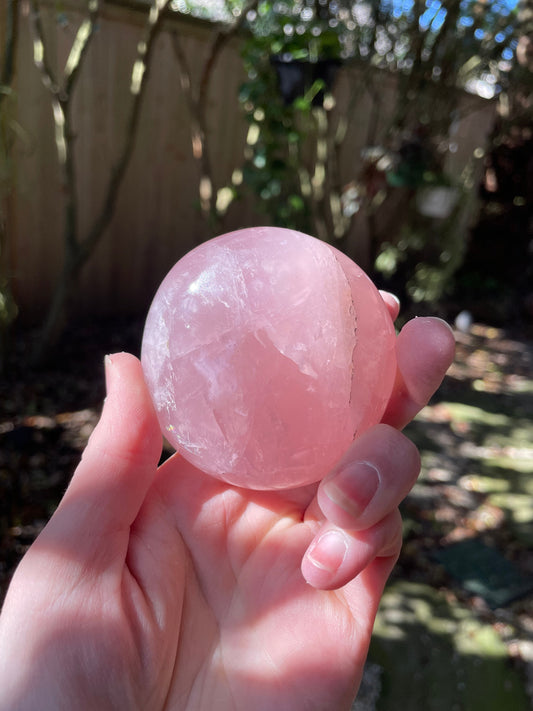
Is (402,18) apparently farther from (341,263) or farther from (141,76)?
(341,263)

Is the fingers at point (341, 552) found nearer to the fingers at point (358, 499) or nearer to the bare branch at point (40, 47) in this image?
the fingers at point (358, 499)

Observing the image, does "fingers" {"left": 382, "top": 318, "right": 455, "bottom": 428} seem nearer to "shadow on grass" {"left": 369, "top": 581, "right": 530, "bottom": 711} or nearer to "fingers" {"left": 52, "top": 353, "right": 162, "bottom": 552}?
"fingers" {"left": 52, "top": 353, "right": 162, "bottom": 552}

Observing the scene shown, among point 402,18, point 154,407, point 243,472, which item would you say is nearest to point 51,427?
point 154,407

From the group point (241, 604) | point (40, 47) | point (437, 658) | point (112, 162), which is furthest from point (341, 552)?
point (112, 162)

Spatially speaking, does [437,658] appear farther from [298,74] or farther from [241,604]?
[298,74]

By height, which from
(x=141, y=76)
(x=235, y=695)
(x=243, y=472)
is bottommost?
(x=235, y=695)

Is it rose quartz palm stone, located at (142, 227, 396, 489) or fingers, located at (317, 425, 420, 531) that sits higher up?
rose quartz palm stone, located at (142, 227, 396, 489)

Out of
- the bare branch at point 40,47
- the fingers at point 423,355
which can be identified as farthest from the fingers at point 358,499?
the bare branch at point 40,47

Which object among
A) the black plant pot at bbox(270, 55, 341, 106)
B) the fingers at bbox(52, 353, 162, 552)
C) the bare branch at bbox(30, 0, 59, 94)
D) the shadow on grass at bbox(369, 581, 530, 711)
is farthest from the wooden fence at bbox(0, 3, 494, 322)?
the shadow on grass at bbox(369, 581, 530, 711)
